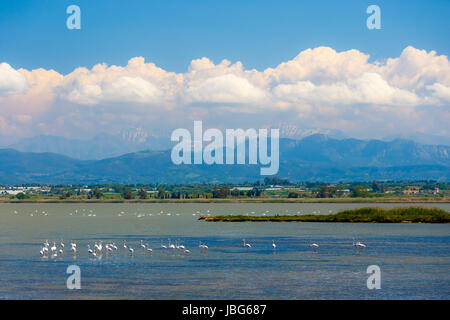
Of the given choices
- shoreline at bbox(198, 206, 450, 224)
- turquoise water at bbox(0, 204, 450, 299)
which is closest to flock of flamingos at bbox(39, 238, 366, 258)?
turquoise water at bbox(0, 204, 450, 299)

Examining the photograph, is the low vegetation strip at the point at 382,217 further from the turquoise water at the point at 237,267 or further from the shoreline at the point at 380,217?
the turquoise water at the point at 237,267

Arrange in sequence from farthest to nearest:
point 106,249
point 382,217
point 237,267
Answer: point 382,217
point 106,249
point 237,267

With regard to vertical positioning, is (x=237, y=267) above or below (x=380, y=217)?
below

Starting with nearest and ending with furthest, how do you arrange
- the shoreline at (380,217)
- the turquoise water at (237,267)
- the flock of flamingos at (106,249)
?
the turquoise water at (237,267) < the flock of flamingos at (106,249) < the shoreline at (380,217)

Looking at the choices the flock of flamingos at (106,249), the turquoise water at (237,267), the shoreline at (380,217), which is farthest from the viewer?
the shoreline at (380,217)

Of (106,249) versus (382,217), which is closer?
(106,249)

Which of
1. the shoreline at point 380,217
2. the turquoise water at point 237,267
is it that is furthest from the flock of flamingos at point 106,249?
the shoreline at point 380,217

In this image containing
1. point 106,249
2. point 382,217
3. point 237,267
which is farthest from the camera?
point 382,217

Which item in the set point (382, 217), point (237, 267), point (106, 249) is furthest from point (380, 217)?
point (237, 267)

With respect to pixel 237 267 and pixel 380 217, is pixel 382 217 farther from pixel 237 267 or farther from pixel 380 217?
pixel 237 267

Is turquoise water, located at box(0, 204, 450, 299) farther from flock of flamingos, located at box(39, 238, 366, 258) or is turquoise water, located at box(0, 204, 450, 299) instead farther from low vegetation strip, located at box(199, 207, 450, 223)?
low vegetation strip, located at box(199, 207, 450, 223)

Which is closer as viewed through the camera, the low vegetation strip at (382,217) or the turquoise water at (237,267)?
the turquoise water at (237,267)

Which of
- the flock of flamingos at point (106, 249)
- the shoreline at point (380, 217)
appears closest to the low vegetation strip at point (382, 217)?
the shoreline at point (380, 217)

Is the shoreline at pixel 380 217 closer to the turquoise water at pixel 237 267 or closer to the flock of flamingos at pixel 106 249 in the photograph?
the turquoise water at pixel 237 267
